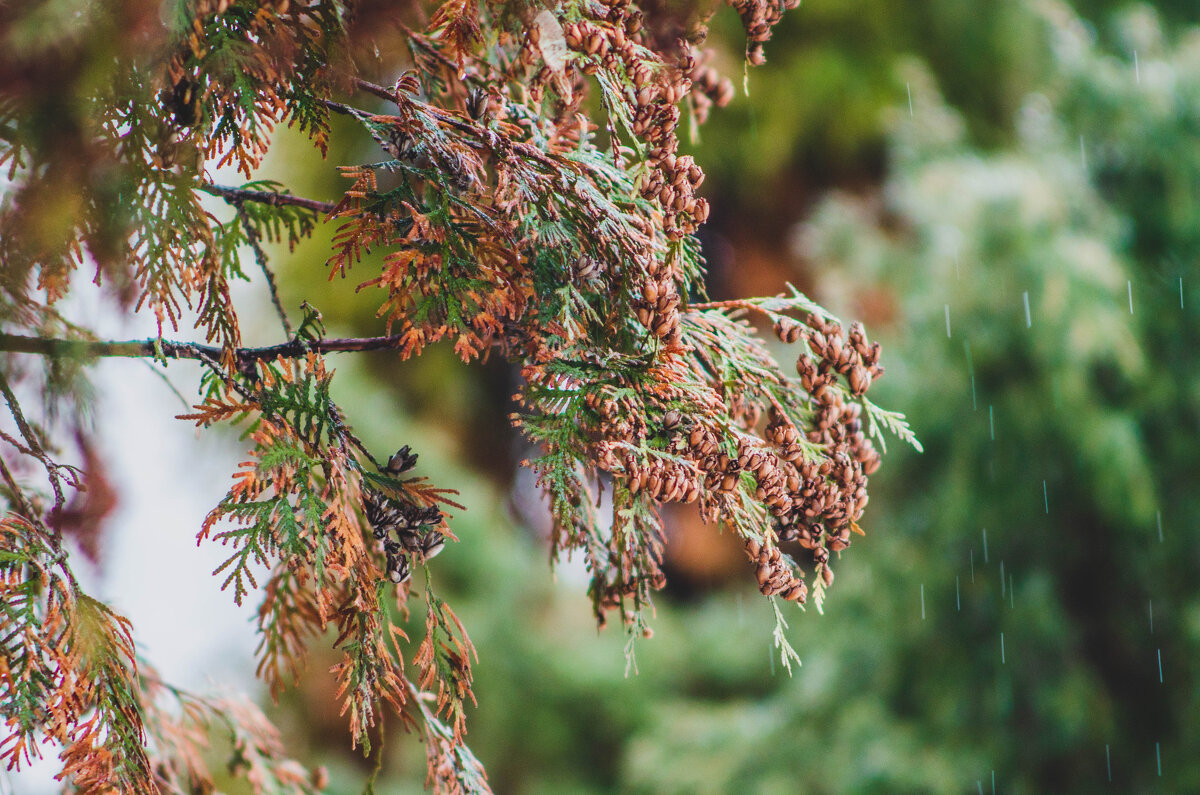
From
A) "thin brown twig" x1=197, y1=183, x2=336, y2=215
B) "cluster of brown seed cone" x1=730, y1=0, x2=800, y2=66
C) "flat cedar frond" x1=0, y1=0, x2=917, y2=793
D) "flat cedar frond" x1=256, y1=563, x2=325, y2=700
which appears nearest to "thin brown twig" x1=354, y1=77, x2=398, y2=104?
"flat cedar frond" x1=0, y1=0, x2=917, y2=793

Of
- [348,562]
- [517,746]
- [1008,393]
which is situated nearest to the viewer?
[348,562]

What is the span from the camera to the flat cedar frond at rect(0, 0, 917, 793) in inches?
42.7

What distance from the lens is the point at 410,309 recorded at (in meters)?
1.19

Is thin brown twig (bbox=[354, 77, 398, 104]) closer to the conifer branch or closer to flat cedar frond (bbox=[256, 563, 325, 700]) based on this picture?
the conifer branch

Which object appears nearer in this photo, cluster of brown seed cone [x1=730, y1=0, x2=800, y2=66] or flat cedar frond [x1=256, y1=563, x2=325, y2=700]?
cluster of brown seed cone [x1=730, y1=0, x2=800, y2=66]

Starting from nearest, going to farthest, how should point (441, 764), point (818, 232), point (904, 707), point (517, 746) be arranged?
point (441, 764) → point (904, 707) → point (818, 232) → point (517, 746)

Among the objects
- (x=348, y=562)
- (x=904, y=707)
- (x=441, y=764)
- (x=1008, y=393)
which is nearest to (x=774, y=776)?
(x=904, y=707)

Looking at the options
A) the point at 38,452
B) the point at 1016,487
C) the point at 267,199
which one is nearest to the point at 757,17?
the point at 267,199

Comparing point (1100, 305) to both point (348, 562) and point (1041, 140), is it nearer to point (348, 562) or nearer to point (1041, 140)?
point (1041, 140)

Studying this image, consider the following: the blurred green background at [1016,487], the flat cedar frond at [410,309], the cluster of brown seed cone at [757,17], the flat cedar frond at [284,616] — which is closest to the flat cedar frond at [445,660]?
the flat cedar frond at [410,309]

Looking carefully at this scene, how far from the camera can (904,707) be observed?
428cm

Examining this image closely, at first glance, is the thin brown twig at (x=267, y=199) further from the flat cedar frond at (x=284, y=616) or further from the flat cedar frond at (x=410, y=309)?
the flat cedar frond at (x=284, y=616)

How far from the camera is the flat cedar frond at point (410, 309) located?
3.56ft

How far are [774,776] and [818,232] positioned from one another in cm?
272
